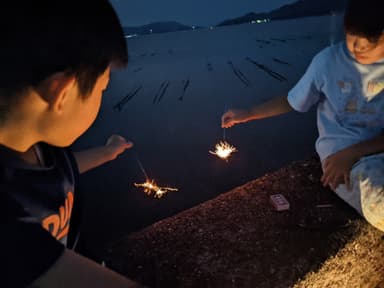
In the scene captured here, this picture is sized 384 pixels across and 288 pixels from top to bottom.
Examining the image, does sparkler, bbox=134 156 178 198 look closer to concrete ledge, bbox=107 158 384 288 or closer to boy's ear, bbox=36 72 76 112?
concrete ledge, bbox=107 158 384 288

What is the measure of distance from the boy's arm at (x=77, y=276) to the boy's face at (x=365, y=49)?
1633 mm

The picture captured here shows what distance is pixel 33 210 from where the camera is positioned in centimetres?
97

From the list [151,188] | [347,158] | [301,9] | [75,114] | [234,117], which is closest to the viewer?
[75,114]

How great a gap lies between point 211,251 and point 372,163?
3.15 ft

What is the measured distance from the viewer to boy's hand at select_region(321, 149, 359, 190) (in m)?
1.84

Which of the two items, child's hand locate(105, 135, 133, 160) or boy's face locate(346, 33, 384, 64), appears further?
boy's face locate(346, 33, 384, 64)

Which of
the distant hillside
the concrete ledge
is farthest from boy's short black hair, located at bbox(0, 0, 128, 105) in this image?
the distant hillside

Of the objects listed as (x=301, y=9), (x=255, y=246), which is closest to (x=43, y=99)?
(x=255, y=246)

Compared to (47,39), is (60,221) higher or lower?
lower

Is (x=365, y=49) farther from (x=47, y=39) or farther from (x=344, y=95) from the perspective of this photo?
(x=47, y=39)

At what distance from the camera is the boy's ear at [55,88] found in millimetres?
739

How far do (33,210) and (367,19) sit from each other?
167 cm

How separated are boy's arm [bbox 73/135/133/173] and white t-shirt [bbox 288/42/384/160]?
1154 mm

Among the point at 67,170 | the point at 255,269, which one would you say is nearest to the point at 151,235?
the point at 255,269
